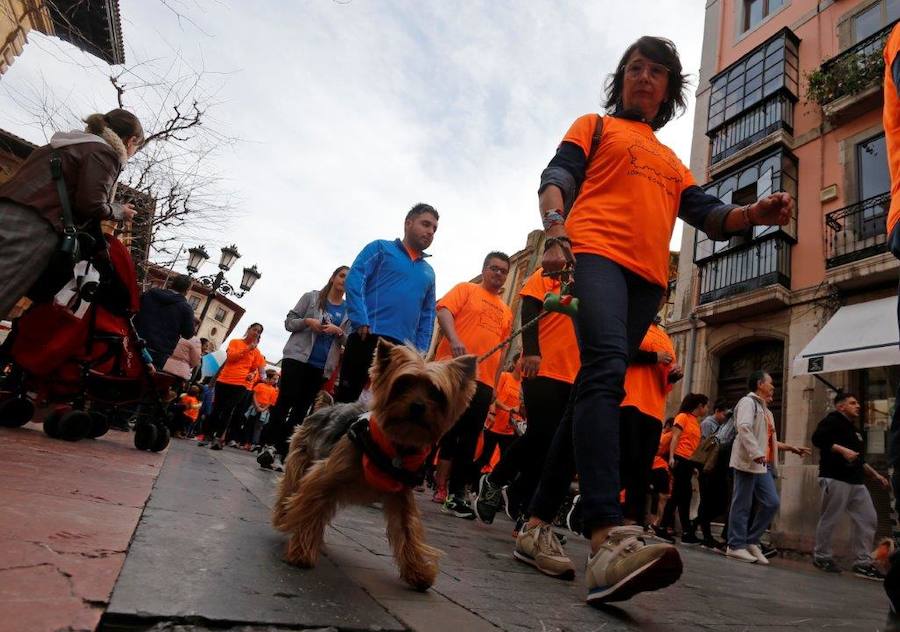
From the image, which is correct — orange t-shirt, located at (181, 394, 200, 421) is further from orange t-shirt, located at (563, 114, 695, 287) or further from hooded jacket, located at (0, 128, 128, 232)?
orange t-shirt, located at (563, 114, 695, 287)

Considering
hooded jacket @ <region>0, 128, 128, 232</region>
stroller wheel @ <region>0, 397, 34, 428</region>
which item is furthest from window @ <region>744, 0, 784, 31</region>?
stroller wheel @ <region>0, 397, 34, 428</region>

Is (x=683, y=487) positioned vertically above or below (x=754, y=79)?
below

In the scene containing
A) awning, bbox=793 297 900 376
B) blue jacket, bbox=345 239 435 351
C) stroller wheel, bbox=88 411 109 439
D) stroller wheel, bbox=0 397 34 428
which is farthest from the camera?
awning, bbox=793 297 900 376

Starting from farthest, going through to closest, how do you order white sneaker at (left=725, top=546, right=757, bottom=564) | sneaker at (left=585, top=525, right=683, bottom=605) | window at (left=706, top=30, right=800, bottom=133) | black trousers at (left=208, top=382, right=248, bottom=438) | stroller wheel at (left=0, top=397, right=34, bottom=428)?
window at (left=706, top=30, right=800, bottom=133)
black trousers at (left=208, top=382, right=248, bottom=438)
white sneaker at (left=725, top=546, right=757, bottom=564)
stroller wheel at (left=0, top=397, right=34, bottom=428)
sneaker at (left=585, top=525, right=683, bottom=605)

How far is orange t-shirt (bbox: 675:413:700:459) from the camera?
9.01m

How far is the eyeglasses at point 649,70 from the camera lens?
3137 millimetres

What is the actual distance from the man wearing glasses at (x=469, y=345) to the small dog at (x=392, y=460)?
8.82 feet

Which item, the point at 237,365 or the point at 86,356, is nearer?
the point at 86,356

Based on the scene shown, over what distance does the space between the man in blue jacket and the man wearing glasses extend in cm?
56

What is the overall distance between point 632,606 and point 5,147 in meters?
25.7

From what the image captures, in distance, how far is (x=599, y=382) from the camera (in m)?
2.46

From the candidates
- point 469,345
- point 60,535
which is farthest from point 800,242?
point 60,535

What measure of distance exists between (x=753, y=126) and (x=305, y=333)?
Answer: 16285 mm

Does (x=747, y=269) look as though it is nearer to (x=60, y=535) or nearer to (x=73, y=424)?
(x=73, y=424)
